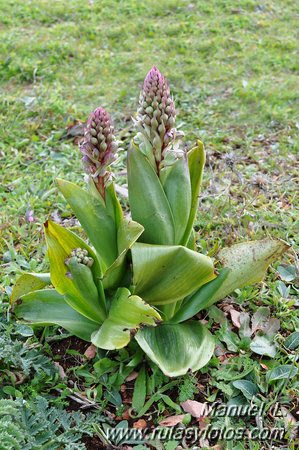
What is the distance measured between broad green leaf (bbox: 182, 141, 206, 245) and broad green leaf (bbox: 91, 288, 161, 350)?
383mm

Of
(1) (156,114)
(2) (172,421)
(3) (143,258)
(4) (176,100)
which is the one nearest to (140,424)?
(2) (172,421)

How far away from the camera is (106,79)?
494cm

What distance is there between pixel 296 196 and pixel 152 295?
1637 mm

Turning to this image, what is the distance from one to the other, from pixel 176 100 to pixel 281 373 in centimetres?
286

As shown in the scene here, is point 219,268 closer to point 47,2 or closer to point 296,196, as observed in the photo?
point 296,196

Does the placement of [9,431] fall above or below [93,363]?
above

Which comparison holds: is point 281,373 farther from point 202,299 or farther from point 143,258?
point 143,258

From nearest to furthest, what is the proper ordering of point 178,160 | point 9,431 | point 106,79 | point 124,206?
point 9,431, point 178,160, point 124,206, point 106,79

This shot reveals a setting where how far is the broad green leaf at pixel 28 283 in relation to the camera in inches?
94.1

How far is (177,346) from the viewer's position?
216 cm

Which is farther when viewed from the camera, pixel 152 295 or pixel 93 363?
pixel 93 363

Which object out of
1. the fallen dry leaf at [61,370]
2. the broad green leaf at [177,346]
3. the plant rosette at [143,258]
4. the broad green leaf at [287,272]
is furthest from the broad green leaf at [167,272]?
the broad green leaf at [287,272]

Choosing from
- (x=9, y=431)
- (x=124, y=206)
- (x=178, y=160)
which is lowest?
(x=124, y=206)

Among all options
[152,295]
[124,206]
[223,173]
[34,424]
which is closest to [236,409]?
[152,295]
